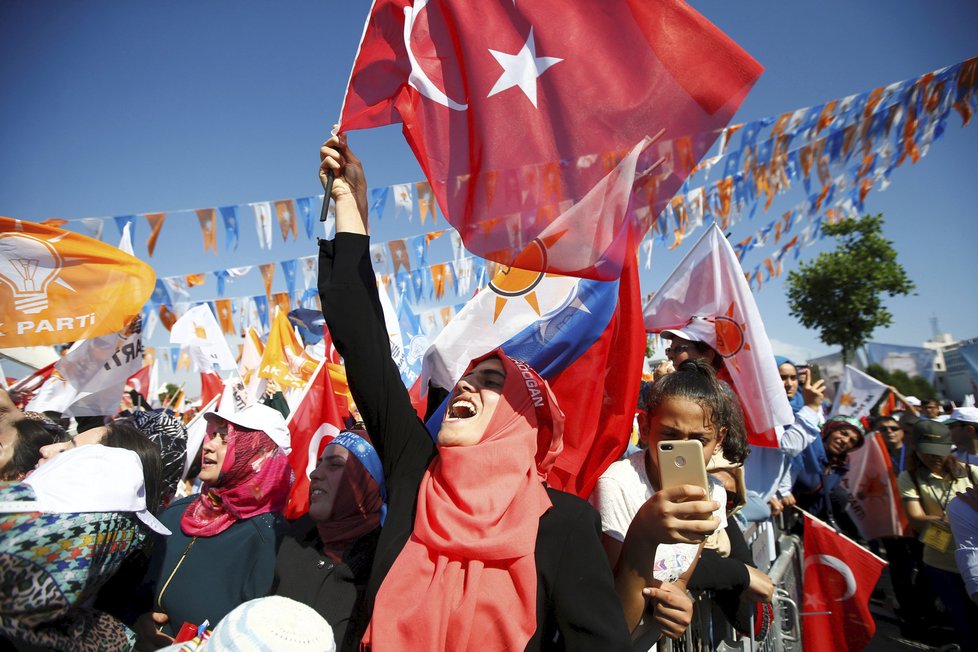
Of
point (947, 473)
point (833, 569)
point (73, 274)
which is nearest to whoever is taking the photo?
point (833, 569)

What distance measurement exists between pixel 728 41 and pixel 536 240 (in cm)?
99

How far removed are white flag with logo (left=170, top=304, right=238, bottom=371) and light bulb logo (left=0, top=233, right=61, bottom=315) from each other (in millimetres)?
3806

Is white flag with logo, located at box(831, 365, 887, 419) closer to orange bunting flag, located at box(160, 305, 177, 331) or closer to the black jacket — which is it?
the black jacket

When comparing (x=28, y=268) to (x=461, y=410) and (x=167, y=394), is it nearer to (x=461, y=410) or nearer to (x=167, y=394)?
(x=461, y=410)

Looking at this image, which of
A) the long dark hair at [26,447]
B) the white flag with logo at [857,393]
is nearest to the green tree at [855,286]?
the white flag with logo at [857,393]

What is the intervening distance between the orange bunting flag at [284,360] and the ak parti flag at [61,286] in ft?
9.39

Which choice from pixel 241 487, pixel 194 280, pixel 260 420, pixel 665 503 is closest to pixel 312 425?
pixel 260 420

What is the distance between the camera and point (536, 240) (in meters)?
2.19

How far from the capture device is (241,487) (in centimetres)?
281

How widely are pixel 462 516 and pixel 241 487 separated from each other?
1697 millimetres

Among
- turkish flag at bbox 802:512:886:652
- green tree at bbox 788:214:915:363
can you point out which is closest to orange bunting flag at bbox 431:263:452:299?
turkish flag at bbox 802:512:886:652

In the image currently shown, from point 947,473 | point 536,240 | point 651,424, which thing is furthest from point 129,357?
point 947,473

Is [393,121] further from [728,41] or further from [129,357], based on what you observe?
[129,357]

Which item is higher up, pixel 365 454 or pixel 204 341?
pixel 204 341
